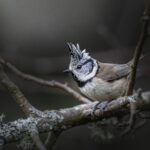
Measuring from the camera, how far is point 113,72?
123 inches

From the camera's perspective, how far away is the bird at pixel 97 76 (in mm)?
2980

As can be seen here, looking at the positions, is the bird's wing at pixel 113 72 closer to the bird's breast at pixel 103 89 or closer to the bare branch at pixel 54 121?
the bird's breast at pixel 103 89

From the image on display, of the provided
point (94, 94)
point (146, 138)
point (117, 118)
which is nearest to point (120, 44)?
point (146, 138)

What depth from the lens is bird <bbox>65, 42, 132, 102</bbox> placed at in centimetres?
298

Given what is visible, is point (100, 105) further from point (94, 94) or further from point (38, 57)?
point (38, 57)

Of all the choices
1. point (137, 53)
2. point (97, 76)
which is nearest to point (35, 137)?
point (137, 53)

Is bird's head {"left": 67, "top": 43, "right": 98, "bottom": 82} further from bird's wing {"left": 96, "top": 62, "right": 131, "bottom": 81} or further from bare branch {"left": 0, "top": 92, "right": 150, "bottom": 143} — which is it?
bare branch {"left": 0, "top": 92, "right": 150, "bottom": 143}

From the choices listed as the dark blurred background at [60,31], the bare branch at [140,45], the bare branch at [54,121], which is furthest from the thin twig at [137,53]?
the dark blurred background at [60,31]

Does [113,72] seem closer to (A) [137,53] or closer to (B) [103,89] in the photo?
(B) [103,89]

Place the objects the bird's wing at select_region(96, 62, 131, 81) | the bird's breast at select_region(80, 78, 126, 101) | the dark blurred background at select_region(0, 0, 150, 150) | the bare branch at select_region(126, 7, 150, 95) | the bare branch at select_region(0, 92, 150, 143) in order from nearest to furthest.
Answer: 1. the bare branch at select_region(126, 7, 150, 95)
2. the bare branch at select_region(0, 92, 150, 143)
3. the bird's breast at select_region(80, 78, 126, 101)
4. the bird's wing at select_region(96, 62, 131, 81)
5. the dark blurred background at select_region(0, 0, 150, 150)

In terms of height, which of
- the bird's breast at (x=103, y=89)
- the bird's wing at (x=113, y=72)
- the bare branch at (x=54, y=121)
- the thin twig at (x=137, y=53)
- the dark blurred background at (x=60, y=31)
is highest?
the dark blurred background at (x=60, y=31)

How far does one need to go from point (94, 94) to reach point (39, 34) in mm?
1572

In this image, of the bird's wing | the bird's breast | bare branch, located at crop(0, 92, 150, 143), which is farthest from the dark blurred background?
bare branch, located at crop(0, 92, 150, 143)

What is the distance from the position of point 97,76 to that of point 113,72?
0.09 meters
